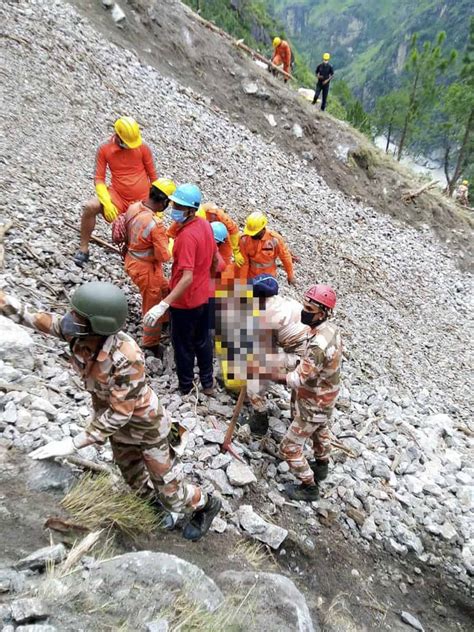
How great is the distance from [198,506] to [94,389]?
122 centimetres

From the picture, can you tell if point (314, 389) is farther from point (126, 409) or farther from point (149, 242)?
point (149, 242)

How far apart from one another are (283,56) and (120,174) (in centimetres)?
1317

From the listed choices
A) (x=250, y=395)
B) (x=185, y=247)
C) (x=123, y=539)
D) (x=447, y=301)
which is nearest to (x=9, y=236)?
(x=185, y=247)

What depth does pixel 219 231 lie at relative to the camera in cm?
510

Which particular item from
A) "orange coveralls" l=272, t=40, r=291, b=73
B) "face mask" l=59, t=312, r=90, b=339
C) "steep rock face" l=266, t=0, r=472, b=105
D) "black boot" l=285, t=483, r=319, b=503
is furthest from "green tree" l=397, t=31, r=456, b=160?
"steep rock face" l=266, t=0, r=472, b=105

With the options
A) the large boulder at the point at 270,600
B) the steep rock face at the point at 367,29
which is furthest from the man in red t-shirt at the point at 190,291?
the steep rock face at the point at 367,29

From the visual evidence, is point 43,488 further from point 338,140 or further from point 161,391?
point 338,140

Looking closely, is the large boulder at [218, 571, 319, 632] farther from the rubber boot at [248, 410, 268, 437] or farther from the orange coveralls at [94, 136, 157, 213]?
the orange coveralls at [94, 136, 157, 213]

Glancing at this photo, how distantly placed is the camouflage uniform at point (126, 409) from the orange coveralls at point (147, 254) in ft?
5.92

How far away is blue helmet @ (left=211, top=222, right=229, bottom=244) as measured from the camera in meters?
5.09

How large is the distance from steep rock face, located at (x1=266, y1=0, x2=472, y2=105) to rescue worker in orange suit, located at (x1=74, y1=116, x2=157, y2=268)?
351 ft

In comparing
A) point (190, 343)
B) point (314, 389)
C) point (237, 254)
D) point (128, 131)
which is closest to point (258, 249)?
point (237, 254)

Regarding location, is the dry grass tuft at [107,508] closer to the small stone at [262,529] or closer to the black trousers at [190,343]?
the small stone at [262,529]

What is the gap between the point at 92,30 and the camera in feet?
37.0
